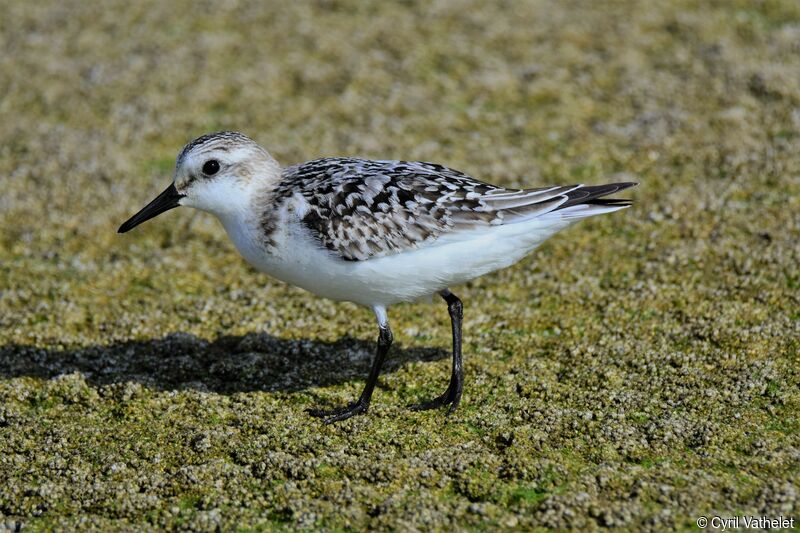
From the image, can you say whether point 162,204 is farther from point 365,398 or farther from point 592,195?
point 592,195

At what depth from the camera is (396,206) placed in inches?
255

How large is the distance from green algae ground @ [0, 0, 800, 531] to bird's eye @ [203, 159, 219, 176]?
1.55 metres

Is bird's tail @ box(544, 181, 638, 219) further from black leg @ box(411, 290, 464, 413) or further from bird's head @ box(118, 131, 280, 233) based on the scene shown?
bird's head @ box(118, 131, 280, 233)

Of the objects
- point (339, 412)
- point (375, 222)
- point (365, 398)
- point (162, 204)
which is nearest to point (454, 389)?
point (365, 398)

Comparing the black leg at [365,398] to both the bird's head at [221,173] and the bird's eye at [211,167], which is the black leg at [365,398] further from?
the bird's eye at [211,167]

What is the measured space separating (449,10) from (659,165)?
4.54m

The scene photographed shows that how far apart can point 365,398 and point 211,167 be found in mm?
2038

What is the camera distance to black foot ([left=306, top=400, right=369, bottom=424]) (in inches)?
253

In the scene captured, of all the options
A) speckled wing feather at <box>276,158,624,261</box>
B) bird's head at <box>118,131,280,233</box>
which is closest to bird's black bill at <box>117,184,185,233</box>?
bird's head at <box>118,131,280,233</box>

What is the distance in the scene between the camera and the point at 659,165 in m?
9.70

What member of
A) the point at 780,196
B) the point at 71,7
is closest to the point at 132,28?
the point at 71,7

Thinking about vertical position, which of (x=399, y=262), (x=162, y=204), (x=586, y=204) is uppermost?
(x=586, y=204)

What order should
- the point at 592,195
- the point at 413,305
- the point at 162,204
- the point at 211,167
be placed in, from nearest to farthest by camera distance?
1. the point at 592,195
2. the point at 211,167
3. the point at 162,204
4. the point at 413,305

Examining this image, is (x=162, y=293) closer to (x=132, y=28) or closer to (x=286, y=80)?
(x=286, y=80)
